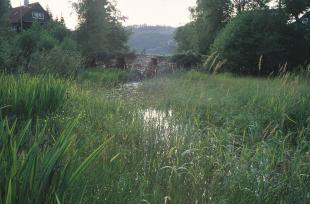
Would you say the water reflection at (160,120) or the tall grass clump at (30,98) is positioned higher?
the tall grass clump at (30,98)

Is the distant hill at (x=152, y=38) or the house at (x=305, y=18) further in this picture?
the distant hill at (x=152, y=38)

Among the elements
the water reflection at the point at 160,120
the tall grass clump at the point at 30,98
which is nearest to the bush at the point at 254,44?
the water reflection at the point at 160,120

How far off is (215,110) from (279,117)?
5.23 feet

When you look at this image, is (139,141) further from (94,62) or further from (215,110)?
(94,62)

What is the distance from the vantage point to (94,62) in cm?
2344

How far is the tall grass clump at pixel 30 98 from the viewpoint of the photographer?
463cm

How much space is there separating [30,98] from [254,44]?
15.3m

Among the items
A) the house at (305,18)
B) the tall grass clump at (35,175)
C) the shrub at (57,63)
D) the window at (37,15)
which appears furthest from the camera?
the window at (37,15)

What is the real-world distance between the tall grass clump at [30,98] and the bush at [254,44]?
47.1 feet

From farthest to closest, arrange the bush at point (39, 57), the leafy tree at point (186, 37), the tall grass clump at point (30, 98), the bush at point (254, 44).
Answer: the leafy tree at point (186, 37) < the bush at point (254, 44) < the bush at point (39, 57) < the tall grass clump at point (30, 98)

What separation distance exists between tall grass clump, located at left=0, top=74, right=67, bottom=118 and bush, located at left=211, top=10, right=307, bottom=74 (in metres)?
14.4

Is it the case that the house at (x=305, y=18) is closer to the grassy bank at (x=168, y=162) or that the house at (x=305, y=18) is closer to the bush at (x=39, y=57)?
the bush at (x=39, y=57)

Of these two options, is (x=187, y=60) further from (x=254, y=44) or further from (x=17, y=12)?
(x=17, y=12)

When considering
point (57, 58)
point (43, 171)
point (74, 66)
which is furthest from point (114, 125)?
point (57, 58)
